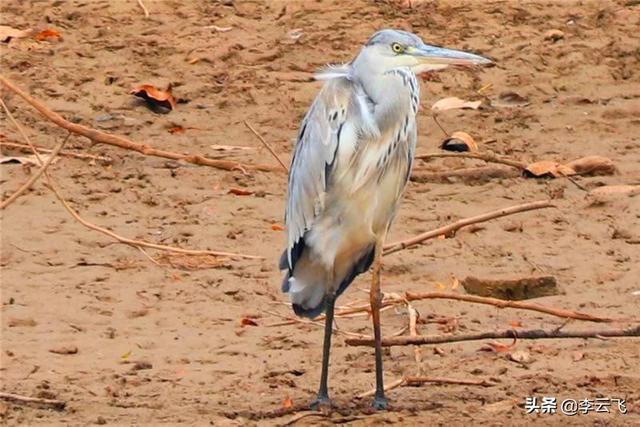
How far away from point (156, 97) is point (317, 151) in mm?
3482

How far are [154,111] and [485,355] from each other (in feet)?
11.5

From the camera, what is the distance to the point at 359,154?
221 inches

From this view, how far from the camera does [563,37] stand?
980 cm

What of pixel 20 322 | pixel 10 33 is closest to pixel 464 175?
pixel 20 322

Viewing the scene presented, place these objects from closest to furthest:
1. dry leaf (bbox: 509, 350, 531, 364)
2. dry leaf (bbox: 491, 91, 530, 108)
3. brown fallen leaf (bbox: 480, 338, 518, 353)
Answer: dry leaf (bbox: 509, 350, 531, 364) → brown fallen leaf (bbox: 480, 338, 518, 353) → dry leaf (bbox: 491, 91, 530, 108)

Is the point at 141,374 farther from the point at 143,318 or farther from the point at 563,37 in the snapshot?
the point at 563,37

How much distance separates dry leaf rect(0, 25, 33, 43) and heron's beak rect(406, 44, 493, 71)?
4.58 m

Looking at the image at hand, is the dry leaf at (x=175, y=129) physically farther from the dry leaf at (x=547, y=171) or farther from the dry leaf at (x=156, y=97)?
the dry leaf at (x=547, y=171)

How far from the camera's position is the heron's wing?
5586 millimetres

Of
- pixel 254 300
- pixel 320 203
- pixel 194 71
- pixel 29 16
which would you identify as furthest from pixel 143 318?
pixel 29 16

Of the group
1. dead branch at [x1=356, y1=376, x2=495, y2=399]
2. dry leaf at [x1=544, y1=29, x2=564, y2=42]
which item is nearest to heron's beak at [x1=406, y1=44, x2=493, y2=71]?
dead branch at [x1=356, y1=376, x2=495, y2=399]

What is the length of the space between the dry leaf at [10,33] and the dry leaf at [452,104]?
8.63 feet

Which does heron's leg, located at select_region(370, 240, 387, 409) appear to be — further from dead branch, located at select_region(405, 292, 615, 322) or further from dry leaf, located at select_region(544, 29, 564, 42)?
dry leaf, located at select_region(544, 29, 564, 42)

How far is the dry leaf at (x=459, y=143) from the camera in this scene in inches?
334
